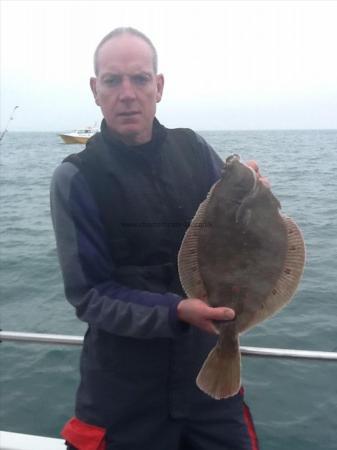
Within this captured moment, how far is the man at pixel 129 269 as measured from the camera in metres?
2.21

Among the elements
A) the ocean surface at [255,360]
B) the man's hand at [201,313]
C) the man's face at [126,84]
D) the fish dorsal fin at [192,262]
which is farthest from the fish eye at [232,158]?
the ocean surface at [255,360]

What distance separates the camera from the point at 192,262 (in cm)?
208

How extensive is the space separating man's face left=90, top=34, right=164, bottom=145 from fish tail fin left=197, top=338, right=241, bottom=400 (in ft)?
3.36

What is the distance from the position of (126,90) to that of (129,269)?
768 millimetres

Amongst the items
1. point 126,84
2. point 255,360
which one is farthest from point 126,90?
point 255,360

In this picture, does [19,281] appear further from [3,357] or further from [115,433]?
[115,433]

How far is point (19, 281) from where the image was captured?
9523mm

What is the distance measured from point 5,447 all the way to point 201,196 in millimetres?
1794

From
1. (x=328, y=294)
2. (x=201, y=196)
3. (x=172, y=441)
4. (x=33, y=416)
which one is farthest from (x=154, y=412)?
(x=328, y=294)

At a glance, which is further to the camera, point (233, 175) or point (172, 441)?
point (172, 441)

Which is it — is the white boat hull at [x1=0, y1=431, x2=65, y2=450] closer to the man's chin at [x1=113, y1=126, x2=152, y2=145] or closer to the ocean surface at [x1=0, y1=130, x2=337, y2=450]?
the ocean surface at [x1=0, y1=130, x2=337, y2=450]

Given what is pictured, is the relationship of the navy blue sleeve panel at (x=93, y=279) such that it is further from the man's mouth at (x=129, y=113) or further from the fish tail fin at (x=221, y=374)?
the man's mouth at (x=129, y=113)

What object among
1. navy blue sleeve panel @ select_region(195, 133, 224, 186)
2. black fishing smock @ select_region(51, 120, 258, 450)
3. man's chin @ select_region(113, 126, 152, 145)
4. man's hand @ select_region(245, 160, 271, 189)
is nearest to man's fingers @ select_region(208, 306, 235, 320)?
black fishing smock @ select_region(51, 120, 258, 450)

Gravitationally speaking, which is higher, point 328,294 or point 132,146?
point 132,146
